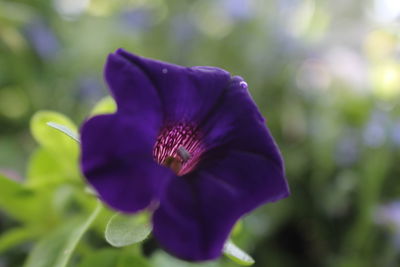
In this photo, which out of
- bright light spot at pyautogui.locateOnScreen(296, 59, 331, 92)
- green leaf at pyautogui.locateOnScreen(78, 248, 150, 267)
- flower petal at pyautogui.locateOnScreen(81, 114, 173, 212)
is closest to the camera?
flower petal at pyautogui.locateOnScreen(81, 114, 173, 212)

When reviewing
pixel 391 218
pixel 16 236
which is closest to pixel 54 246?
pixel 16 236

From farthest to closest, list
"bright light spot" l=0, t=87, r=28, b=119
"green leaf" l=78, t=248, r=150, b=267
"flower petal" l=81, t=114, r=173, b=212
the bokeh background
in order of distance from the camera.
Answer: "bright light spot" l=0, t=87, r=28, b=119
the bokeh background
"green leaf" l=78, t=248, r=150, b=267
"flower petal" l=81, t=114, r=173, b=212

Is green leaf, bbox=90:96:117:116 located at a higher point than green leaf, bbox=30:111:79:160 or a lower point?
higher

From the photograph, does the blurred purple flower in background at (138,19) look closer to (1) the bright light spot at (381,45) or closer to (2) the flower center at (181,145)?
(1) the bright light spot at (381,45)

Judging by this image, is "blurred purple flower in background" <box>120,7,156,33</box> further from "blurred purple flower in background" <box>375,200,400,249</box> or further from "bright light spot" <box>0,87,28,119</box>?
"blurred purple flower in background" <box>375,200,400,249</box>

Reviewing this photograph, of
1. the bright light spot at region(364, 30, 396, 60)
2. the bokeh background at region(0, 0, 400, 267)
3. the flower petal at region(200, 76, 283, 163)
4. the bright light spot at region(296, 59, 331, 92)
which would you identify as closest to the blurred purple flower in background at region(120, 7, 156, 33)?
the bokeh background at region(0, 0, 400, 267)

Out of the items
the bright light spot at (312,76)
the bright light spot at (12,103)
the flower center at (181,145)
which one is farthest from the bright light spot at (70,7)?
the flower center at (181,145)

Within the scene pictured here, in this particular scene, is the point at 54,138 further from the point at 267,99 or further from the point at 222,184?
the point at 267,99
